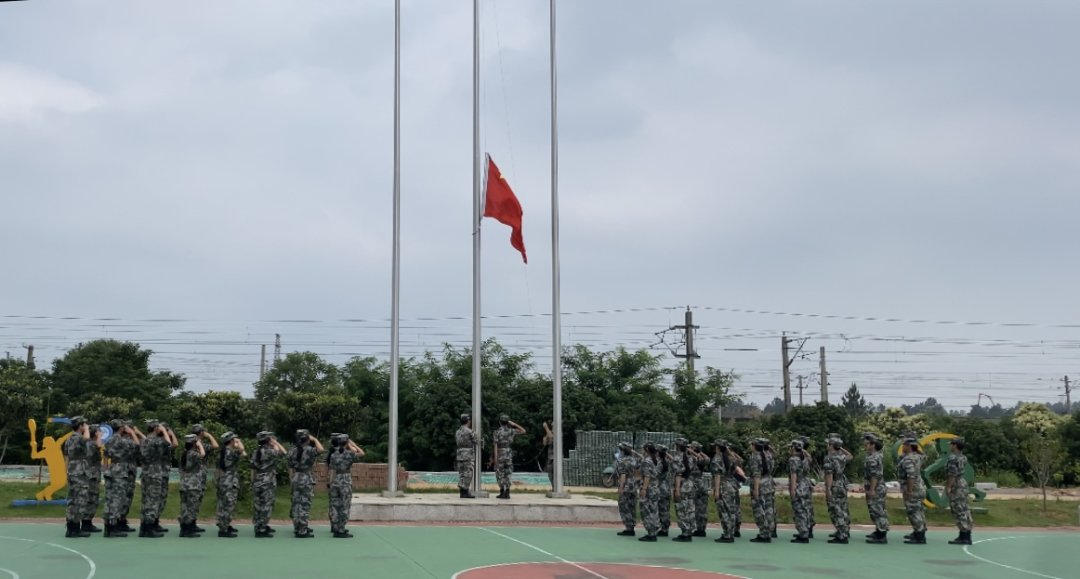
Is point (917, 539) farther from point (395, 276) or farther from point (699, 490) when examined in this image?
point (395, 276)

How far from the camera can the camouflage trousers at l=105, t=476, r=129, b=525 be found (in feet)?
47.7

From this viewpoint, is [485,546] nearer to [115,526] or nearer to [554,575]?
[554,575]

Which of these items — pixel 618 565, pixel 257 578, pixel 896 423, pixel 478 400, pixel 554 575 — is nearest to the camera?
pixel 257 578

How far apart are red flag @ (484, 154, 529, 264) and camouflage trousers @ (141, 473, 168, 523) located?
8.60 metres

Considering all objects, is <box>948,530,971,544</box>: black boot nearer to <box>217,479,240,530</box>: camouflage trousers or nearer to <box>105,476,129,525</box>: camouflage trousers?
<box>217,479,240,530</box>: camouflage trousers

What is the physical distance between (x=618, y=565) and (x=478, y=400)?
7613 mm

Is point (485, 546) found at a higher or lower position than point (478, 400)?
lower

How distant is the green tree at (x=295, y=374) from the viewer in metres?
44.6

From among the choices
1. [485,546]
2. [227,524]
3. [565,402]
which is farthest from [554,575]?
[565,402]

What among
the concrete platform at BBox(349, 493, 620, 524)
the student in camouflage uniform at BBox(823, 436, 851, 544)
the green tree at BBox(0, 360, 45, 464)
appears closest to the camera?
the student in camouflage uniform at BBox(823, 436, 851, 544)

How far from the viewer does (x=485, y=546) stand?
47.3 feet

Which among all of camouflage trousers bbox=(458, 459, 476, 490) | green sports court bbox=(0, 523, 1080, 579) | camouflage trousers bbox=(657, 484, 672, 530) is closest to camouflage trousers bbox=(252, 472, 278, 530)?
green sports court bbox=(0, 523, 1080, 579)

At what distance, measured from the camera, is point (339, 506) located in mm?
15312

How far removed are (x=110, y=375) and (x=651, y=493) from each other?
30547mm
